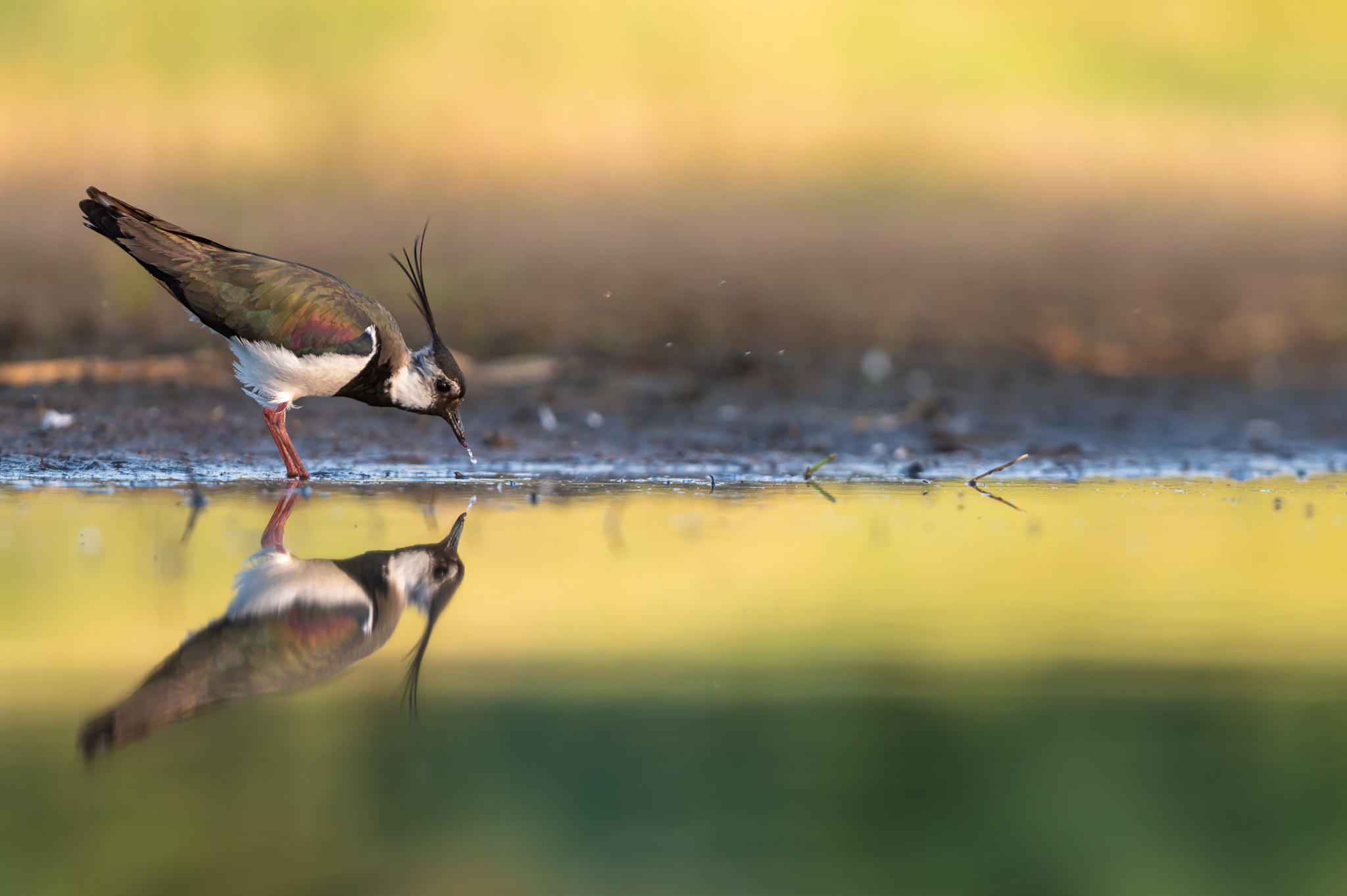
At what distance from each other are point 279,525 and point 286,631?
162cm

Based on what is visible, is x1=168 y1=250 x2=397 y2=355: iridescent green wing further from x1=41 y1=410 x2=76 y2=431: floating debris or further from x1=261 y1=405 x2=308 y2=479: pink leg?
x1=41 y1=410 x2=76 y2=431: floating debris

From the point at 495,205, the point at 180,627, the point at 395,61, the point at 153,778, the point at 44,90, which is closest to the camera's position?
the point at 153,778

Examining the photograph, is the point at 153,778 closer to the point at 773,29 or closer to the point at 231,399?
the point at 231,399

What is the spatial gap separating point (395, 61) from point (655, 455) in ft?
95.2

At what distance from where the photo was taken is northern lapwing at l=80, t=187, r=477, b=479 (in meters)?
6.88

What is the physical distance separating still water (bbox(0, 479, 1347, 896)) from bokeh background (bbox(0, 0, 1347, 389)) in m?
6.13

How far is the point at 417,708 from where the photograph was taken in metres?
3.73

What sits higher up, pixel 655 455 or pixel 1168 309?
pixel 1168 309

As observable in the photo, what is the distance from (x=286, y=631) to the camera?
4.26m

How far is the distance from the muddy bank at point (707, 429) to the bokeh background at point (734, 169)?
4.04 feet

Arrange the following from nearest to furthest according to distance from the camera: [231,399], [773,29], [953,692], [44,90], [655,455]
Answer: [953,692], [655,455], [231,399], [44,90], [773,29]

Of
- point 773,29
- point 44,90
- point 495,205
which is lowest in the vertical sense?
point 495,205

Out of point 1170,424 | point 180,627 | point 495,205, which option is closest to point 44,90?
point 495,205

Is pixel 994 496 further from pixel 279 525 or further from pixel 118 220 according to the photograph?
pixel 118 220
